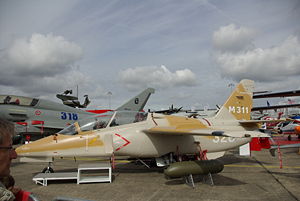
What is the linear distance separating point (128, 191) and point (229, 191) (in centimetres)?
256

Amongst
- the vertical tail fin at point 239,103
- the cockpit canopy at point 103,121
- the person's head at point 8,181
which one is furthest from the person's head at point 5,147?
the vertical tail fin at point 239,103

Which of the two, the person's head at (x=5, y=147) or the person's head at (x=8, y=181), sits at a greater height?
the person's head at (x=5, y=147)

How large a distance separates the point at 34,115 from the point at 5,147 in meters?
14.3

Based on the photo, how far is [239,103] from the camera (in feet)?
30.9

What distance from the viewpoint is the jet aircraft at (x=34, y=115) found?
44.2ft

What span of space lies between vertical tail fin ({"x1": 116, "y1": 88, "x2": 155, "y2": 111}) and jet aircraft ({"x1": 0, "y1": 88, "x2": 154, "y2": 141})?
12.2 feet

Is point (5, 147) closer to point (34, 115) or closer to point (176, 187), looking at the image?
point (176, 187)

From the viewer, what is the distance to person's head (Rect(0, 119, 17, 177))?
146 cm

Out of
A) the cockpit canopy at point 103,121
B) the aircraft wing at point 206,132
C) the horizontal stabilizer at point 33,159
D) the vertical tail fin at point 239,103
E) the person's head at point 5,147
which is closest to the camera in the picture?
the person's head at point 5,147

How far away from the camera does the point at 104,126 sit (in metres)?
6.84

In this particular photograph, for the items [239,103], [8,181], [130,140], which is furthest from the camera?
[239,103]

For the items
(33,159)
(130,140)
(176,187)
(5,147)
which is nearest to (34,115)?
(33,159)

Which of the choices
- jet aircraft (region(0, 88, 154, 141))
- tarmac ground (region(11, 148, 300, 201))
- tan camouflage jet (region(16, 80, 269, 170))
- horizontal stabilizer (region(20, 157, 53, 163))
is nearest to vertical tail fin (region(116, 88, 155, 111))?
jet aircraft (region(0, 88, 154, 141))

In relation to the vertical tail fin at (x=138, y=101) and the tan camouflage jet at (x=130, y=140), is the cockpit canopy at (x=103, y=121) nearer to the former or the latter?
the tan camouflage jet at (x=130, y=140)
